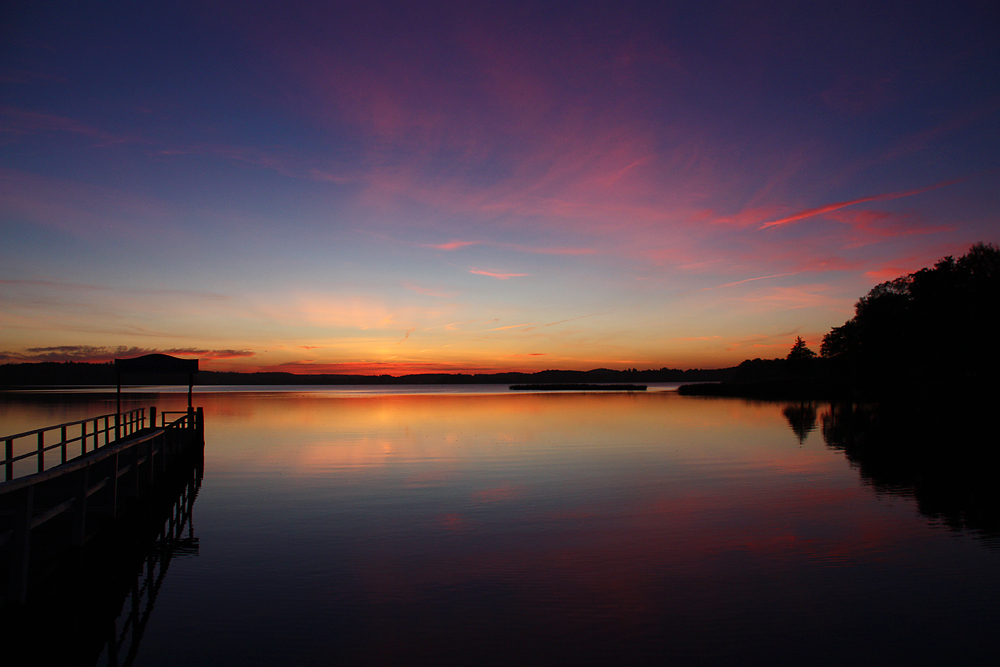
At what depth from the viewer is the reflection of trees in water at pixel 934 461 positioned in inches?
678

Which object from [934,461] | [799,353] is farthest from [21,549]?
[799,353]

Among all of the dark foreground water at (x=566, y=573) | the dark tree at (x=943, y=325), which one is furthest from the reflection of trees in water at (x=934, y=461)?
the dark tree at (x=943, y=325)

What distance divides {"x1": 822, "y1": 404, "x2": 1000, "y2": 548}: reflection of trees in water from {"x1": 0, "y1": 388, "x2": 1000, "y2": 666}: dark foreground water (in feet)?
2.14

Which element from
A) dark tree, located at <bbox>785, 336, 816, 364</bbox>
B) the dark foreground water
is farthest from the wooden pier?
dark tree, located at <bbox>785, 336, 816, 364</bbox>

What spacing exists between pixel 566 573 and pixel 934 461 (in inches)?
925

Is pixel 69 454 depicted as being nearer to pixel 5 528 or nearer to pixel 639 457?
pixel 5 528

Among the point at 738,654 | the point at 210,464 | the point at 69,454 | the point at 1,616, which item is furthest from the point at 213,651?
the point at 69,454

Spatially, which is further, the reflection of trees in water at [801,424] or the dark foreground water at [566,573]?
the reflection of trees in water at [801,424]

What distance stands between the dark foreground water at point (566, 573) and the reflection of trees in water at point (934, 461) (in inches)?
25.6

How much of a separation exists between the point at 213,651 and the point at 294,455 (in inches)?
894

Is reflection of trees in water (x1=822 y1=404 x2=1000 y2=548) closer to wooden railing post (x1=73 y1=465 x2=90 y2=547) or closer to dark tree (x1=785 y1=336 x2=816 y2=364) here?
wooden railing post (x1=73 y1=465 x2=90 y2=547)

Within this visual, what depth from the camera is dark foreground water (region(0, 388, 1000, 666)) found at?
880 centimetres

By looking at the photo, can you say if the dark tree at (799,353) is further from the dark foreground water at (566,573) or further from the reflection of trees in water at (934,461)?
the dark foreground water at (566,573)

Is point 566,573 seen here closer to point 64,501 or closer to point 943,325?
point 64,501
